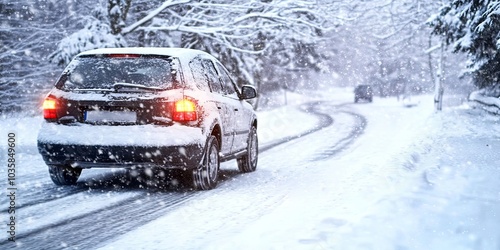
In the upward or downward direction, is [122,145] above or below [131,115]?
below

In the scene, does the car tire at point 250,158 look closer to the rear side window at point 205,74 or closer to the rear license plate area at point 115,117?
the rear side window at point 205,74

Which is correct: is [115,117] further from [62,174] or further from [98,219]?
[98,219]

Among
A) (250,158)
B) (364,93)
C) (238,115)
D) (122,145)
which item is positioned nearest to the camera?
(122,145)

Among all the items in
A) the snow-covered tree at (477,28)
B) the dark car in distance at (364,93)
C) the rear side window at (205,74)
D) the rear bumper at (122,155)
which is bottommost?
the dark car in distance at (364,93)

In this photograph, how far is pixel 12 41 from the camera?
2353cm

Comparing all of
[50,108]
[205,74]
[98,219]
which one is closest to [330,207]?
[98,219]

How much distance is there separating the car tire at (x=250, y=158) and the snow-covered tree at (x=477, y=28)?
7690 millimetres

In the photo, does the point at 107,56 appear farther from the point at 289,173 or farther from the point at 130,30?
the point at 130,30

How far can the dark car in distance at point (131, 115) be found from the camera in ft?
22.3

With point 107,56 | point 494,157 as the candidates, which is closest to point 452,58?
point 494,157

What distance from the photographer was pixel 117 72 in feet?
23.6

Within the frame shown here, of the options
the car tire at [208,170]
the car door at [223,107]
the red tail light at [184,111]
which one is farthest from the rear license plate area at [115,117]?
the car door at [223,107]

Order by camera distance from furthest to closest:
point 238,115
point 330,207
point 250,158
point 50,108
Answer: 1. point 250,158
2. point 238,115
3. point 50,108
4. point 330,207

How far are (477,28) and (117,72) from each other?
11194 mm
